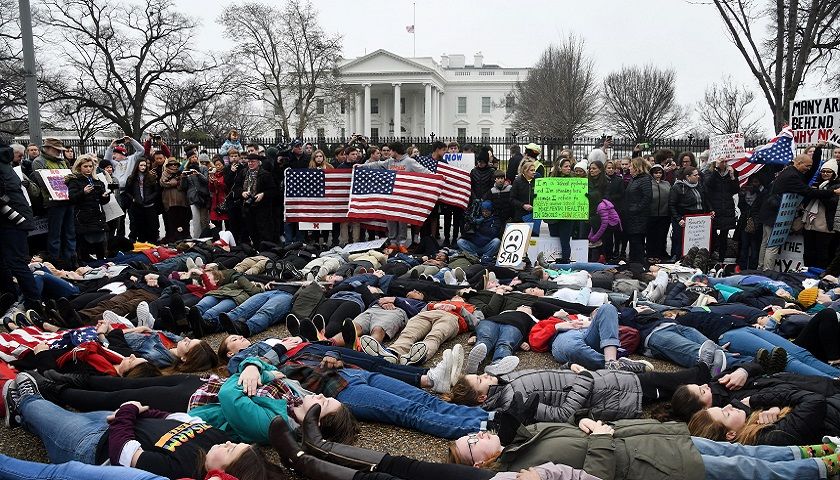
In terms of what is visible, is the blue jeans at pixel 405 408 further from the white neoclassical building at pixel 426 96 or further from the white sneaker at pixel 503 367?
the white neoclassical building at pixel 426 96

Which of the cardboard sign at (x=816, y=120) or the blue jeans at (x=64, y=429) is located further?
the cardboard sign at (x=816, y=120)

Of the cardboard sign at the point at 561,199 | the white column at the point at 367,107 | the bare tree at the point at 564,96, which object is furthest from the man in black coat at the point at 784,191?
the white column at the point at 367,107

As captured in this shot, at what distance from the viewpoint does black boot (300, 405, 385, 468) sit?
3.72m

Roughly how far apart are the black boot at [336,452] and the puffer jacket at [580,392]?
48.6 inches

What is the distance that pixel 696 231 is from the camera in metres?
11.4

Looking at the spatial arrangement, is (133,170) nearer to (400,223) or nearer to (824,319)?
(400,223)

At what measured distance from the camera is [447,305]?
7.09m

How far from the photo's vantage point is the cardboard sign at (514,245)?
1047cm

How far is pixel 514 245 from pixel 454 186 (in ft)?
6.29

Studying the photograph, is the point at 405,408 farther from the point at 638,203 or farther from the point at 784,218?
the point at 784,218

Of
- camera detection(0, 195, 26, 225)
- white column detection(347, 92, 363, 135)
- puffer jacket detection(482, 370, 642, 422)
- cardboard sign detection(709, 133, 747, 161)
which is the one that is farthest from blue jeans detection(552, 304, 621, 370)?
white column detection(347, 92, 363, 135)

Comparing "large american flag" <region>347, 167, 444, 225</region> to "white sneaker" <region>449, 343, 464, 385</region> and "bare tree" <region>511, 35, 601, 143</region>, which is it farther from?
"bare tree" <region>511, 35, 601, 143</region>

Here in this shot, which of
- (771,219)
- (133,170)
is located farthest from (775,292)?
(133,170)

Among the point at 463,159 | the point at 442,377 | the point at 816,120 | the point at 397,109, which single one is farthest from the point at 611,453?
the point at 397,109
